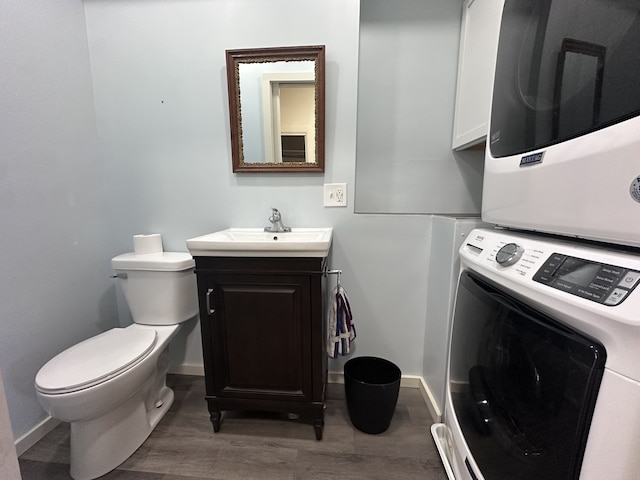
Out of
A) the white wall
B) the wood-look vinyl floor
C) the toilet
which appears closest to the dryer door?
A: the wood-look vinyl floor

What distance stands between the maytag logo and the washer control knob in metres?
0.21

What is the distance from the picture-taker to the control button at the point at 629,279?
1.34 feet

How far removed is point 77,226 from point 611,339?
6.50 feet

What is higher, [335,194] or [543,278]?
[335,194]

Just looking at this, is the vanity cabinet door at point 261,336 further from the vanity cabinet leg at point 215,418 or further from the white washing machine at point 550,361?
the white washing machine at point 550,361

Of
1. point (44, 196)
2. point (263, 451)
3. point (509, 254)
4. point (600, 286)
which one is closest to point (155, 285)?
point (44, 196)

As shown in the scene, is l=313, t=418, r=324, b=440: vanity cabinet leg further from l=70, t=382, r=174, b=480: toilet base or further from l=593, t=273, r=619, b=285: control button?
l=593, t=273, r=619, b=285: control button

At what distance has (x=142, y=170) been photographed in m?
1.53

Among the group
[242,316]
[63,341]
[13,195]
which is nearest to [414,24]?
[242,316]

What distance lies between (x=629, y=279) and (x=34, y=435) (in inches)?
81.5

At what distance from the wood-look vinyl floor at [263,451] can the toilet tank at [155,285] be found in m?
0.51

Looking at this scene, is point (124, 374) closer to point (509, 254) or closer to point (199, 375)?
point (199, 375)

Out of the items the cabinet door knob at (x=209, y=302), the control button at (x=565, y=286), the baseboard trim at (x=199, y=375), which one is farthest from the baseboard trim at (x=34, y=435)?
the control button at (x=565, y=286)

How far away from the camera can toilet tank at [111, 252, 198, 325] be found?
135 cm
